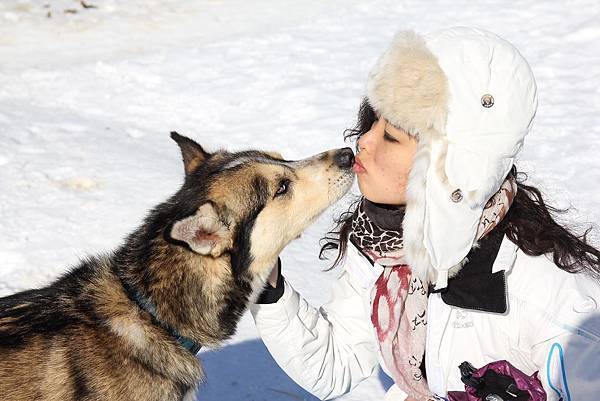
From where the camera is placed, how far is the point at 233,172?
3.26 m

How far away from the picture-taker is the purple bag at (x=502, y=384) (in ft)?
9.45

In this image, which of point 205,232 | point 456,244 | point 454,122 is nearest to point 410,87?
point 454,122

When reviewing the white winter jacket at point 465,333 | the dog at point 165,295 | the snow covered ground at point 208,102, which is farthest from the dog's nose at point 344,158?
the snow covered ground at point 208,102

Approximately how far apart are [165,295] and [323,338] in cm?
75

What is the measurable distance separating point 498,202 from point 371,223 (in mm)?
504

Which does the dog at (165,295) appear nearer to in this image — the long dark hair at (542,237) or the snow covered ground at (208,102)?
the long dark hair at (542,237)

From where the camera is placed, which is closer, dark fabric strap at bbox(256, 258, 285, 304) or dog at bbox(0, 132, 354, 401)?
dog at bbox(0, 132, 354, 401)

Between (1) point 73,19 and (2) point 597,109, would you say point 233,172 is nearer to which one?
(2) point 597,109

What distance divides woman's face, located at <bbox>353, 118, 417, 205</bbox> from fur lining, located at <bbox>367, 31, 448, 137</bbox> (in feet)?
0.25

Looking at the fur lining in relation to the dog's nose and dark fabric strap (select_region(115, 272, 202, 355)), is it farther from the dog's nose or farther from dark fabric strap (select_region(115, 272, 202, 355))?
dark fabric strap (select_region(115, 272, 202, 355))

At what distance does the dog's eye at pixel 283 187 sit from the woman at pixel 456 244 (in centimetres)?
30

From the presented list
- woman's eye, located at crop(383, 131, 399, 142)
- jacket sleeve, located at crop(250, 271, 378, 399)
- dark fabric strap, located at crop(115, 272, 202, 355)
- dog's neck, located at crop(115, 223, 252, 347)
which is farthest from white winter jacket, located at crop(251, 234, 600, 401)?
woman's eye, located at crop(383, 131, 399, 142)

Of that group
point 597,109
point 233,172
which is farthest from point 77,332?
point 597,109

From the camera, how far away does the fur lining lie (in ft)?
8.89
